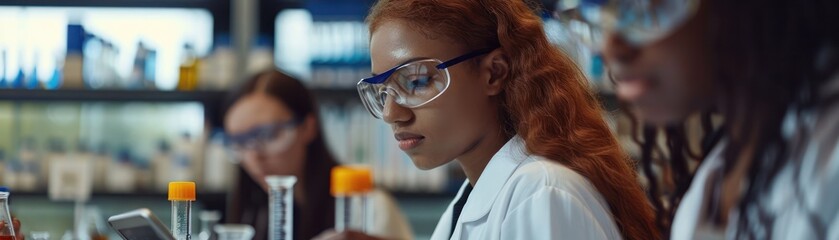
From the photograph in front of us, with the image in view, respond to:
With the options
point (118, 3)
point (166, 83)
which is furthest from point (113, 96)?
point (118, 3)

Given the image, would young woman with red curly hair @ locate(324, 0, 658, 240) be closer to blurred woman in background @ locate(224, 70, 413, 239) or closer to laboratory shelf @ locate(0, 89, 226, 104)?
blurred woman in background @ locate(224, 70, 413, 239)

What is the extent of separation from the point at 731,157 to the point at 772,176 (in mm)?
35

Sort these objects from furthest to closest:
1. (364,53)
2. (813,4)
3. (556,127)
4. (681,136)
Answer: (364,53)
(556,127)
(681,136)
(813,4)

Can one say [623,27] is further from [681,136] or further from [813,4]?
[681,136]

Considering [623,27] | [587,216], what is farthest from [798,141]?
[587,216]

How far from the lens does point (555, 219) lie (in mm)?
1296

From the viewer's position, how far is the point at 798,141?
0.69m

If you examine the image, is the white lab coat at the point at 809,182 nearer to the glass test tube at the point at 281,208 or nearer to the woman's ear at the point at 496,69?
the woman's ear at the point at 496,69

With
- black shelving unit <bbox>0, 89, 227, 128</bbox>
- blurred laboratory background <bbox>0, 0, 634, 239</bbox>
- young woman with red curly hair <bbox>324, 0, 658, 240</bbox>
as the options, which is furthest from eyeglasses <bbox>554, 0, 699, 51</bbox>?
black shelving unit <bbox>0, 89, 227, 128</bbox>

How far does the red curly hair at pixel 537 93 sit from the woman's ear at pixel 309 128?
1.64m

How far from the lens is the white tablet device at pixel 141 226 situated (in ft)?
3.92

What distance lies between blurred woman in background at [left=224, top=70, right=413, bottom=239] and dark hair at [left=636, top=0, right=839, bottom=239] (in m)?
2.42

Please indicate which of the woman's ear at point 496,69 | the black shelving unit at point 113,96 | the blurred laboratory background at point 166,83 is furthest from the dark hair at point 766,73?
the black shelving unit at point 113,96

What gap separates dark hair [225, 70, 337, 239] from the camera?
3.07m
